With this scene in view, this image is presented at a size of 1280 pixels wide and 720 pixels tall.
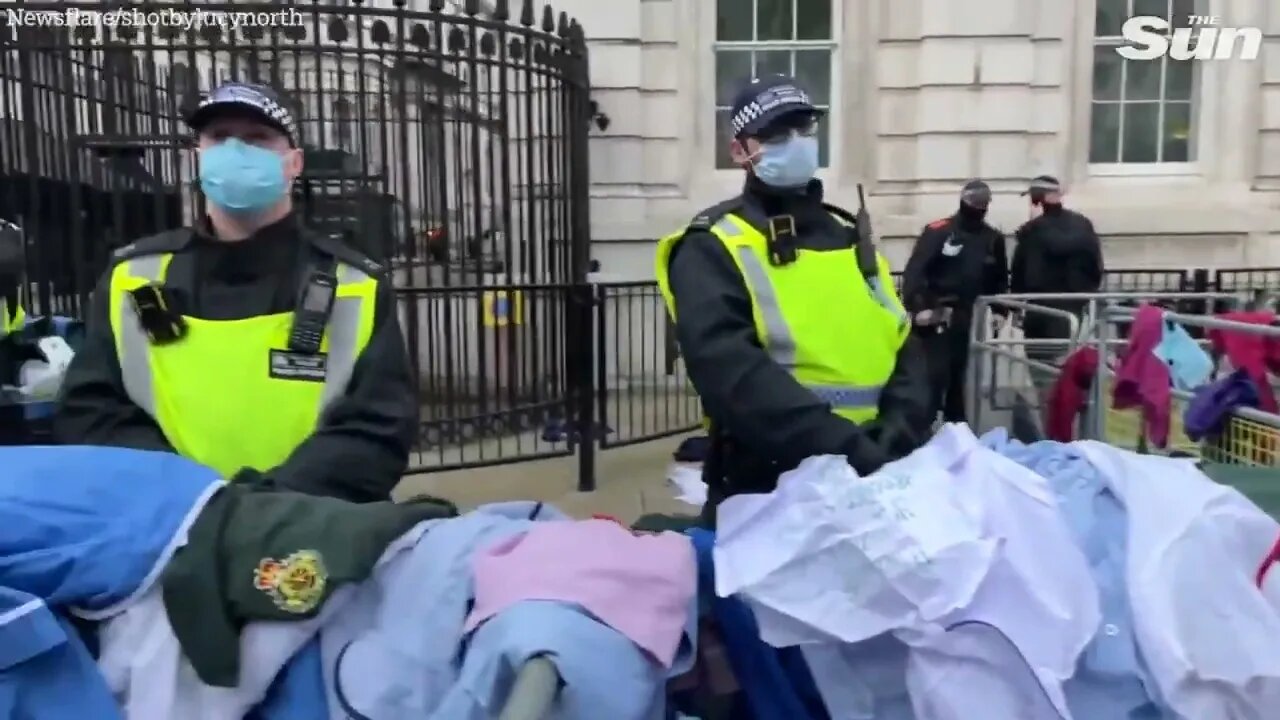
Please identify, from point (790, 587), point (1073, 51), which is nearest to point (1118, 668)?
point (790, 587)

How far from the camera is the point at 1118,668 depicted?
5.22 feet

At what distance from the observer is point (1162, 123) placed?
12078mm

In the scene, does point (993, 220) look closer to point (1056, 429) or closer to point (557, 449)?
point (557, 449)

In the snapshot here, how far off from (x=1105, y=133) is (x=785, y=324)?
10.6 m

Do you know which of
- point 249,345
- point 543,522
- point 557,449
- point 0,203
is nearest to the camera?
point 543,522

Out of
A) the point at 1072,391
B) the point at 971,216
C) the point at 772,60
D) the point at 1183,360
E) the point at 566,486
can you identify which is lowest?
the point at 566,486

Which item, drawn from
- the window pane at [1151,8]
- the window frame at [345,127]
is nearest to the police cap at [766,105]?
the window frame at [345,127]

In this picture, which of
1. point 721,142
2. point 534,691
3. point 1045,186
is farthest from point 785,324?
point 721,142

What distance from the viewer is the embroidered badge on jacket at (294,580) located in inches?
61.1

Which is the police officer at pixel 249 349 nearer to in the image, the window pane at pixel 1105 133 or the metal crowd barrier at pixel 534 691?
the metal crowd barrier at pixel 534 691

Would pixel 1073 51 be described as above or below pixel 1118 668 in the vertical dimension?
above

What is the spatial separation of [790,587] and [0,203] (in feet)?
21.3

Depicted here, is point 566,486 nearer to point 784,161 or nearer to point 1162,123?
point 784,161

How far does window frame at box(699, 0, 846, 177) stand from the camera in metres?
11.4
